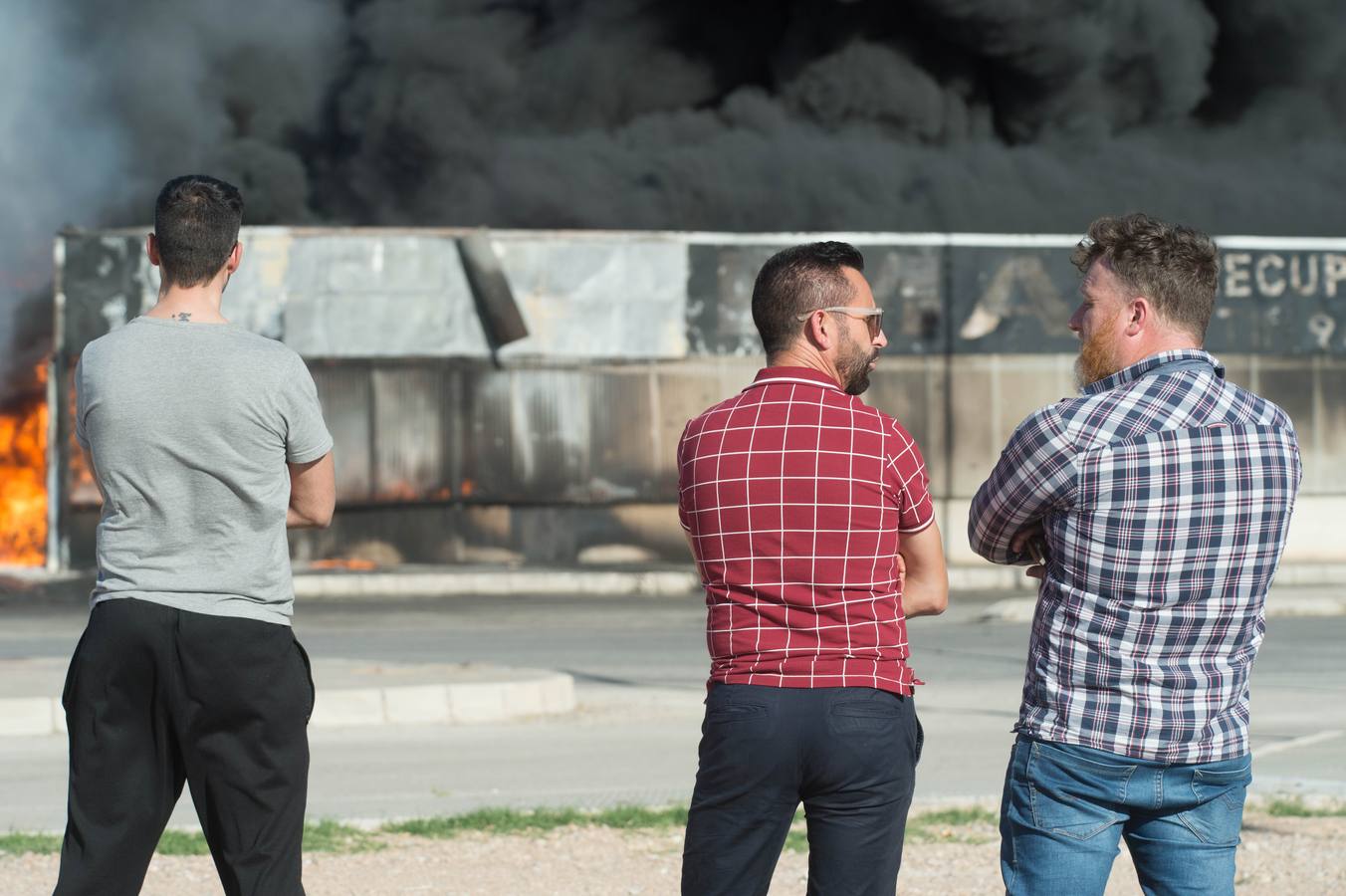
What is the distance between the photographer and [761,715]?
125 inches

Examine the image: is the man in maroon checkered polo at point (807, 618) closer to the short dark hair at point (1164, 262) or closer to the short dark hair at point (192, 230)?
the short dark hair at point (1164, 262)

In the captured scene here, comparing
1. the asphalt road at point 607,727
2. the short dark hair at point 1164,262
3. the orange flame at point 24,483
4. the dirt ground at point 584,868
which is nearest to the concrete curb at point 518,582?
the asphalt road at point 607,727

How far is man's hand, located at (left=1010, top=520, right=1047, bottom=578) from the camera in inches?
129

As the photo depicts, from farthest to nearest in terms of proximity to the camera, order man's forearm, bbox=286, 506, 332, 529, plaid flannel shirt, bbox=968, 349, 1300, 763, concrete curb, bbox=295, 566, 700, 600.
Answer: concrete curb, bbox=295, 566, 700, 600 → man's forearm, bbox=286, 506, 332, 529 → plaid flannel shirt, bbox=968, 349, 1300, 763

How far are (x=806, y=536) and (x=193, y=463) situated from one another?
1184mm

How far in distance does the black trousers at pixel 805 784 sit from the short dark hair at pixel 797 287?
0.67 meters

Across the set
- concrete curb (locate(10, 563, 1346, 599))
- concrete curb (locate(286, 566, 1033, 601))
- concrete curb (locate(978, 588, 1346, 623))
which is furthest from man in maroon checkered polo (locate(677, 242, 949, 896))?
concrete curb (locate(286, 566, 1033, 601))

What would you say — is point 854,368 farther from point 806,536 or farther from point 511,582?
point 511,582

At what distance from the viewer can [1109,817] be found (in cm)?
319

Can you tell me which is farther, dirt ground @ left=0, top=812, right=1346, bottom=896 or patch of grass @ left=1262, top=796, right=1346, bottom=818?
patch of grass @ left=1262, top=796, right=1346, bottom=818

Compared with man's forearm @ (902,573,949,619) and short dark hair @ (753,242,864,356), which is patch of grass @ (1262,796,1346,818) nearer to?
man's forearm @ (902,573,949,619)

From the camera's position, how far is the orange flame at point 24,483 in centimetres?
2336

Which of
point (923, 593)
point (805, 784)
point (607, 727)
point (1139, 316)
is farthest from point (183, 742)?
point (607, 727)

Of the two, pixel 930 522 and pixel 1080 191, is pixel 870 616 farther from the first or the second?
pixel 1080 191
